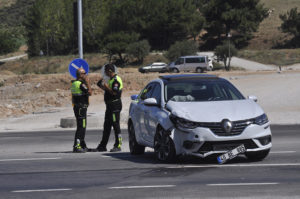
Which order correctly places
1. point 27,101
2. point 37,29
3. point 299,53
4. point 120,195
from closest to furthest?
point 120,195 < point 27,101 < point 299,53 < point 37,29

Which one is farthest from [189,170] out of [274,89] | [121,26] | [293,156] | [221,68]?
[121,26]

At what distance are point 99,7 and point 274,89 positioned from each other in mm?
65616

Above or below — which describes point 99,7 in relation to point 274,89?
above

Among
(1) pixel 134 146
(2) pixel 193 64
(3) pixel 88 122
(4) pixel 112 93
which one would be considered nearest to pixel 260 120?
(1) pixel 134 146

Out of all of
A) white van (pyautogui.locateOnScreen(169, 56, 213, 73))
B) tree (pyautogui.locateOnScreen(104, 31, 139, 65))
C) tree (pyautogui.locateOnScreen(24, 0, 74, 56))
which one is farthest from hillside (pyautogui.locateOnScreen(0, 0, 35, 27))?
white van (pyautogui.locateOnScreen(169, 56, 213, 73))

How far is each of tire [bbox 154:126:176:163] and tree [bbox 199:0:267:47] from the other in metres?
84.5

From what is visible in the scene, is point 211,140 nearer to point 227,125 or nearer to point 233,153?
point 227,125

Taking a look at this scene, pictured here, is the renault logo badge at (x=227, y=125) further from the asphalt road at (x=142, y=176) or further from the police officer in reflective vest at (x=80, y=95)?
the police officer in reflective vest at (x=80, y=95)

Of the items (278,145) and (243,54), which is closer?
(278,145)

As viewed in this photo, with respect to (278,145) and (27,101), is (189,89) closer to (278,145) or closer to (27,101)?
(278,145)

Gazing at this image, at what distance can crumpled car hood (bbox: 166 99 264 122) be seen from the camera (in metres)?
10.6

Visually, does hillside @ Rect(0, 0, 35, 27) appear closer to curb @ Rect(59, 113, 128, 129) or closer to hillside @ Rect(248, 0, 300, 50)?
hillside @ Rect(248, 0, 300, 50)

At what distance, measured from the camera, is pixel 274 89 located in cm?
3684

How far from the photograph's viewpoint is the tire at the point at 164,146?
11.1 meters
